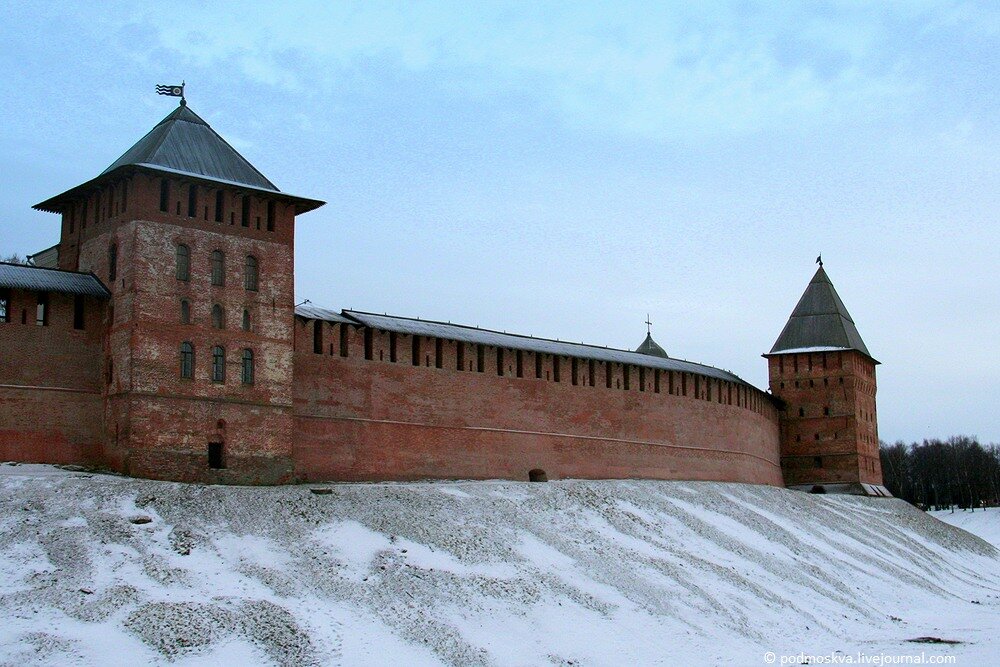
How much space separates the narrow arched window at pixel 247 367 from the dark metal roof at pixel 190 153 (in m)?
4.34

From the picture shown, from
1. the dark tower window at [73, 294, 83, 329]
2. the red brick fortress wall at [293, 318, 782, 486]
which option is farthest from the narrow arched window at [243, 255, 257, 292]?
the dark tower window at [73, 294, 83, 329]

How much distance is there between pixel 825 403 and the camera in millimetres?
53969

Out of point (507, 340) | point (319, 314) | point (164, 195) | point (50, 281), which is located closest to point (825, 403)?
point (507, 340)

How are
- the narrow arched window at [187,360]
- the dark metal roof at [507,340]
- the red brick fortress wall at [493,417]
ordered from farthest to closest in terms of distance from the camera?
the dark metal roof at [507,340] → the red brick fortress wall at [493,417] → the narrow arched window at [187,360]

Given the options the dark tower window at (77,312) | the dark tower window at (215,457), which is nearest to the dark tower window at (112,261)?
the dark tower window at (77,312)

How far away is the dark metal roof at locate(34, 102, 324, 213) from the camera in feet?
102

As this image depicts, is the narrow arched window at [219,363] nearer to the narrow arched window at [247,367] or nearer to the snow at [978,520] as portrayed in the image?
the narrow arched window at [247,367]

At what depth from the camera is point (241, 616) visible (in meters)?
22.0

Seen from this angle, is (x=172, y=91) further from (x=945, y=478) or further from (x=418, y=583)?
(x=945, y=478)

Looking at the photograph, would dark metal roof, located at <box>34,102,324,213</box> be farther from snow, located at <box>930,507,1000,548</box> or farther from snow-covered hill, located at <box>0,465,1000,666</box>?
snow, located at <box>930,507,1000,548</box>

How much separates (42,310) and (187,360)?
11.7ft

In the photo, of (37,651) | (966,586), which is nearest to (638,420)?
(966,586)

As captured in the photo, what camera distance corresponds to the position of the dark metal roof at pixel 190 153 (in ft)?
103

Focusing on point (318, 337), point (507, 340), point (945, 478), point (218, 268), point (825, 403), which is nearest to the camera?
point (218, 268)
